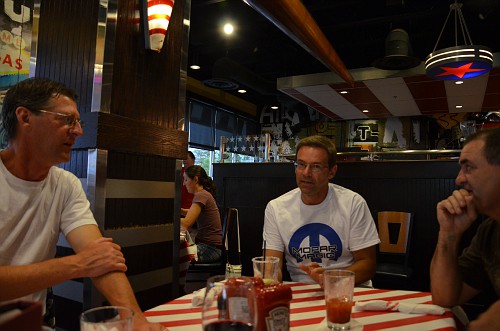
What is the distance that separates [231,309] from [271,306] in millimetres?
221

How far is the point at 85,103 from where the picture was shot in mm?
2225

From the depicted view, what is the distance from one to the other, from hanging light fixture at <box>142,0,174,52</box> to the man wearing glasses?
2.74ft

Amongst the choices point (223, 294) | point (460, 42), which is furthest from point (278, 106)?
point (223, 294)

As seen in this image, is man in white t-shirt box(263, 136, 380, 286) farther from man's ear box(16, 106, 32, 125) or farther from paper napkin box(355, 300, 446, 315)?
man's ear box(16, 106, 32, 125)

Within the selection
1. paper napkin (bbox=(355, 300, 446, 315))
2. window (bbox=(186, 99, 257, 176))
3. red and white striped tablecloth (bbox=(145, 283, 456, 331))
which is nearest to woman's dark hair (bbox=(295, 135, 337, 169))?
red and white striped tablecloth (bbox=(145, 283, 456, 331))

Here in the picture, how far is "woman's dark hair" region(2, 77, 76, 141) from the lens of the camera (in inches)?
63.5

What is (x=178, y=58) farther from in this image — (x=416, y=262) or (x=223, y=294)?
(x=416, y=262)

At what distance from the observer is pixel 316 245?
213 centimetres

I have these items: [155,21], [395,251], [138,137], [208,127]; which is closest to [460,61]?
[395,251]

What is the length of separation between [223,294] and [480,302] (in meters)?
3.54

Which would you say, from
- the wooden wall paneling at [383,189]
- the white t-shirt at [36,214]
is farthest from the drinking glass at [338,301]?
the wooden wall paneling at [383,189]

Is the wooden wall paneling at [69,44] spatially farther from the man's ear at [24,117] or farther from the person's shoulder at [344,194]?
the person's shoulder at [344,194]

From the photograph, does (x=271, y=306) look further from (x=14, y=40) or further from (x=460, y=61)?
(x=460, y=61)

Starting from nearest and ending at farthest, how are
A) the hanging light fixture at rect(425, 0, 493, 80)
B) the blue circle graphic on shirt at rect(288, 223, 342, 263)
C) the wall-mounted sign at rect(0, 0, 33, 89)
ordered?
the blue circle graphic on shirt at rect(288, 223, 342, 263)
the wall-mounted sign at rect(0, 0, 33, 89)
the hanging light fixture at rect(425, 0, 493, 80)
